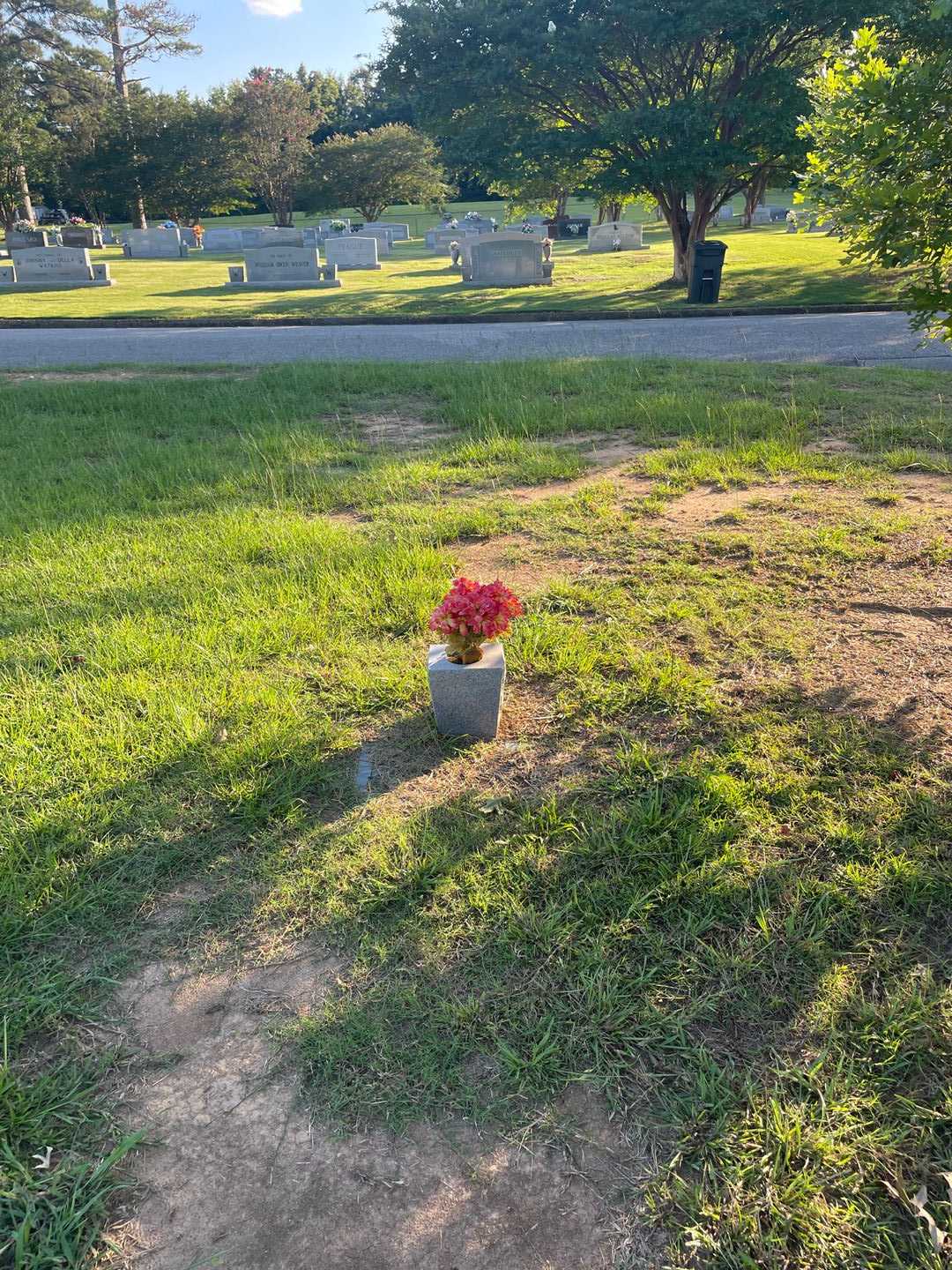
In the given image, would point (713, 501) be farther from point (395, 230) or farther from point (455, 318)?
point (395, 230)

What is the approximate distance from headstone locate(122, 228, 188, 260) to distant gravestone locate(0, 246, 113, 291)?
1123 centimetres

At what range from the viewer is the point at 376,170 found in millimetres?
46438

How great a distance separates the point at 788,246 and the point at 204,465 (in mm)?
28855

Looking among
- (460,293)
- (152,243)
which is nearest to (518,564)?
(460,293)

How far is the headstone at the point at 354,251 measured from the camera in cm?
2794

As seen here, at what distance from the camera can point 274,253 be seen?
22.8 metres

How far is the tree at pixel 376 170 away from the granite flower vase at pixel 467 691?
49783 millimetres

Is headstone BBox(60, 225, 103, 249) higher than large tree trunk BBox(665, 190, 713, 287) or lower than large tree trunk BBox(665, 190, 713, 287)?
higher

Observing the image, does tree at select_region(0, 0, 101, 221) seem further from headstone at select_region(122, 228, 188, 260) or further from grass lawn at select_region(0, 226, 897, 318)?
grass lawn at select_region(0, 226, 897, 318)

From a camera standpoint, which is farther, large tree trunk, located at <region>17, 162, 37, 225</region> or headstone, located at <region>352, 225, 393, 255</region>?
large tree trunk, located at <region>17, 162, 37, 225</region>

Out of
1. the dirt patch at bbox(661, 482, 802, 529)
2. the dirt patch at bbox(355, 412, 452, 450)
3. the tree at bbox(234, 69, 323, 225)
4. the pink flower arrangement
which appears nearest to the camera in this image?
the pink flower arrangement

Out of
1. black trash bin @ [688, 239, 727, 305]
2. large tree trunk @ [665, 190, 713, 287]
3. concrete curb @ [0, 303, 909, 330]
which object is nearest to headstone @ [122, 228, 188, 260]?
concrete curb @ [0, 303, 909, 330]

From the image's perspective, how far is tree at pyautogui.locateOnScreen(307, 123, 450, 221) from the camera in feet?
152

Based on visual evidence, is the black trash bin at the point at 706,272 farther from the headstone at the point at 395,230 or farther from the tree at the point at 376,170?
the tree at the point at 376,170
